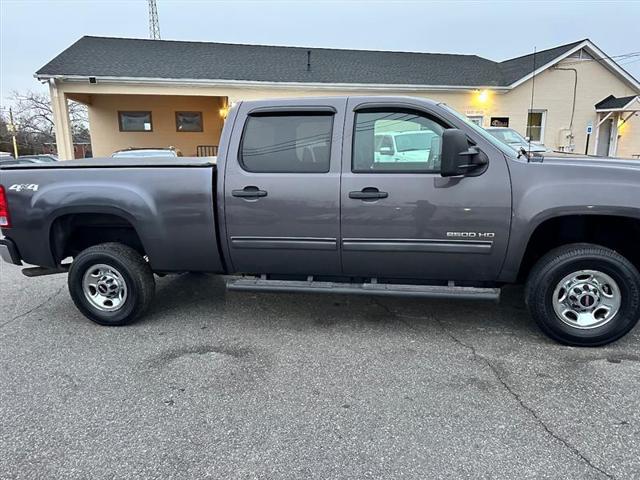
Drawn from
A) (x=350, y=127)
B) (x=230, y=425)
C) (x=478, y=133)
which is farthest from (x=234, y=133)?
(x=230, y=425)

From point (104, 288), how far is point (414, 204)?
9.52 ft

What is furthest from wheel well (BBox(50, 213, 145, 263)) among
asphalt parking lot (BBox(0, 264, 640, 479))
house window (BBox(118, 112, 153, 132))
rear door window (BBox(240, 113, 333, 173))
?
house window (BBox(118, 112, 153, 132))

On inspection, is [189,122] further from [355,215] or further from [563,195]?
[563,195]

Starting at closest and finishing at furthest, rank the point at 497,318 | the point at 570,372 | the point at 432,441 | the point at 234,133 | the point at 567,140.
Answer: the point at 432,441, the point at 570,372, the point at 234,133, the point at 497,318, the point at 567,140

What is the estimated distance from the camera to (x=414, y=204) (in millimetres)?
3471

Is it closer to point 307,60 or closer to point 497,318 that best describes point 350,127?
point 497,318

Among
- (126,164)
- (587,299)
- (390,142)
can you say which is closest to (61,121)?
(126,164)

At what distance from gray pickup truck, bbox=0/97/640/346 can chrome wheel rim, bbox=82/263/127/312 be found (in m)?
0.01

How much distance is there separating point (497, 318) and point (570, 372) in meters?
1.04

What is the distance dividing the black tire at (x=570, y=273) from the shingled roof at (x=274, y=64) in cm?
1425

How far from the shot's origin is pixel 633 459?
228 centimetres

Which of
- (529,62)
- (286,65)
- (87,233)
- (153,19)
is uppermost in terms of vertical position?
(153,19)

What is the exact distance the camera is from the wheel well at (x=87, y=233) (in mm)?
4078

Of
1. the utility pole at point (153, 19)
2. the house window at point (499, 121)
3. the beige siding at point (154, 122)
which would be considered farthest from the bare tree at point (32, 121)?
the house window at point (499, 121)
